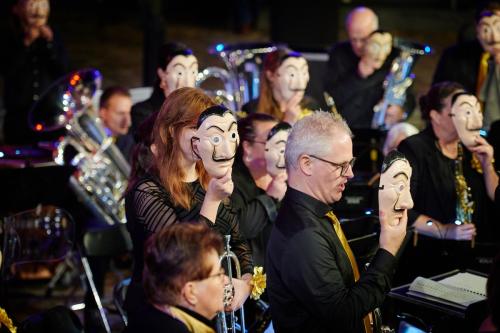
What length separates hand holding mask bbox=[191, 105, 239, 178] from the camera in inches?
144

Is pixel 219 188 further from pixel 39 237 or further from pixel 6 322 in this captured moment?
pixel 39 237

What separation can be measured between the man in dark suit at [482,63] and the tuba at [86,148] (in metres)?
2.62

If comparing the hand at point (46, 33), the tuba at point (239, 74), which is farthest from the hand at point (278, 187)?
the hand at point (46, 33)

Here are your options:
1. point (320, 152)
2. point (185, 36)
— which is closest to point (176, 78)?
point (320, 152)

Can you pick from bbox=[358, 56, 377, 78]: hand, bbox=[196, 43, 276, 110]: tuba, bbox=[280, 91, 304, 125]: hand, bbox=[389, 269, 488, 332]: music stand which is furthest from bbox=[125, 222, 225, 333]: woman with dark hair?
bbox=[358, 56, 377, 78]: hand

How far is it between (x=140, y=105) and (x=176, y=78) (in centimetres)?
50

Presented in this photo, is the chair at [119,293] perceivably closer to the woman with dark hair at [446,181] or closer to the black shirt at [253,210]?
the black shirt at [253,210]

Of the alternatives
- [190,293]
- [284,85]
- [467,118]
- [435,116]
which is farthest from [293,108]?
[190,293]

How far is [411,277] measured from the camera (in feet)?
15.8

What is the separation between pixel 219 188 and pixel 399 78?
367 cm

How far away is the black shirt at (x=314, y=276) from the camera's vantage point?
3.35 m

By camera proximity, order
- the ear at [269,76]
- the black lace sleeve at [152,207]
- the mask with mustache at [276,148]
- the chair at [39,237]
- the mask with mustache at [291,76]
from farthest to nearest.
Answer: the ear at [269,76]
the mask with mustache at [291,76]
the chair at [39,237]
the mask with mustache at [276,148]
the black lace sleeve at [152,207]

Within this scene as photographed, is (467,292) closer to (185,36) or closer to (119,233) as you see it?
(119,233)

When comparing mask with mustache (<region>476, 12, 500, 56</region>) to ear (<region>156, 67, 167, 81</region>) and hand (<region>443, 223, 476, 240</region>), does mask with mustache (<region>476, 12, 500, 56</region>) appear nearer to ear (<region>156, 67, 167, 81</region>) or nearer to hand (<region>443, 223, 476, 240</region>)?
hand (<region>443, 223, 476, 240</region>)
